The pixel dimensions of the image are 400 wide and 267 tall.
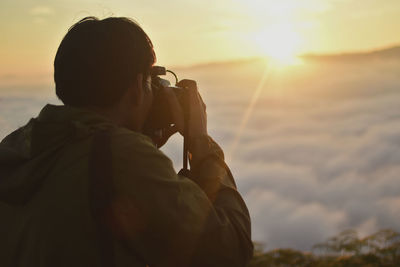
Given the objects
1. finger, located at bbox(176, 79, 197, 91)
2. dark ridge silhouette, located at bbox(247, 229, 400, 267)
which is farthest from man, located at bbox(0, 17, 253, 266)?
dark ridge silhouette, located at bbox(247, 229, 400, 267)

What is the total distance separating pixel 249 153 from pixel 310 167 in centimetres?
2222

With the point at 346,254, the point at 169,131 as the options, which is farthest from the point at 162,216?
the point at 346,254

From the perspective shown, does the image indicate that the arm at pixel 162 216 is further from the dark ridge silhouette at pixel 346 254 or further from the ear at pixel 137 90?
the dark ridge silhouette at pixel 346 254

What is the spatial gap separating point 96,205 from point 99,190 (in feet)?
0.14

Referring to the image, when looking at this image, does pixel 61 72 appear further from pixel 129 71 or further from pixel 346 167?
pixel 346 167

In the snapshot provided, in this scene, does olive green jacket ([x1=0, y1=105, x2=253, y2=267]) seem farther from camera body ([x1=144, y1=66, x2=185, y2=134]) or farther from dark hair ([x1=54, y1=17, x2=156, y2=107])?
camera body ([x1=144, y1=66, x2=185, y2=134])

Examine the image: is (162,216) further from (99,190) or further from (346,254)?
(346,254)

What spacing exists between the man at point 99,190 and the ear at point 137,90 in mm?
31

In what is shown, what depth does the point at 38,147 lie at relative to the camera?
134 cm

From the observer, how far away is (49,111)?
1.39 meters

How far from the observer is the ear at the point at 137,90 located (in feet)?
5.05

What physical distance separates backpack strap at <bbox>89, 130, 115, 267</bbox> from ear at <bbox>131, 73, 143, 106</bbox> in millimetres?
307

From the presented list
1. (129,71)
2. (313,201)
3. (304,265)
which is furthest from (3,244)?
(313,201)

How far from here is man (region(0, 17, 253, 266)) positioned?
126cm
